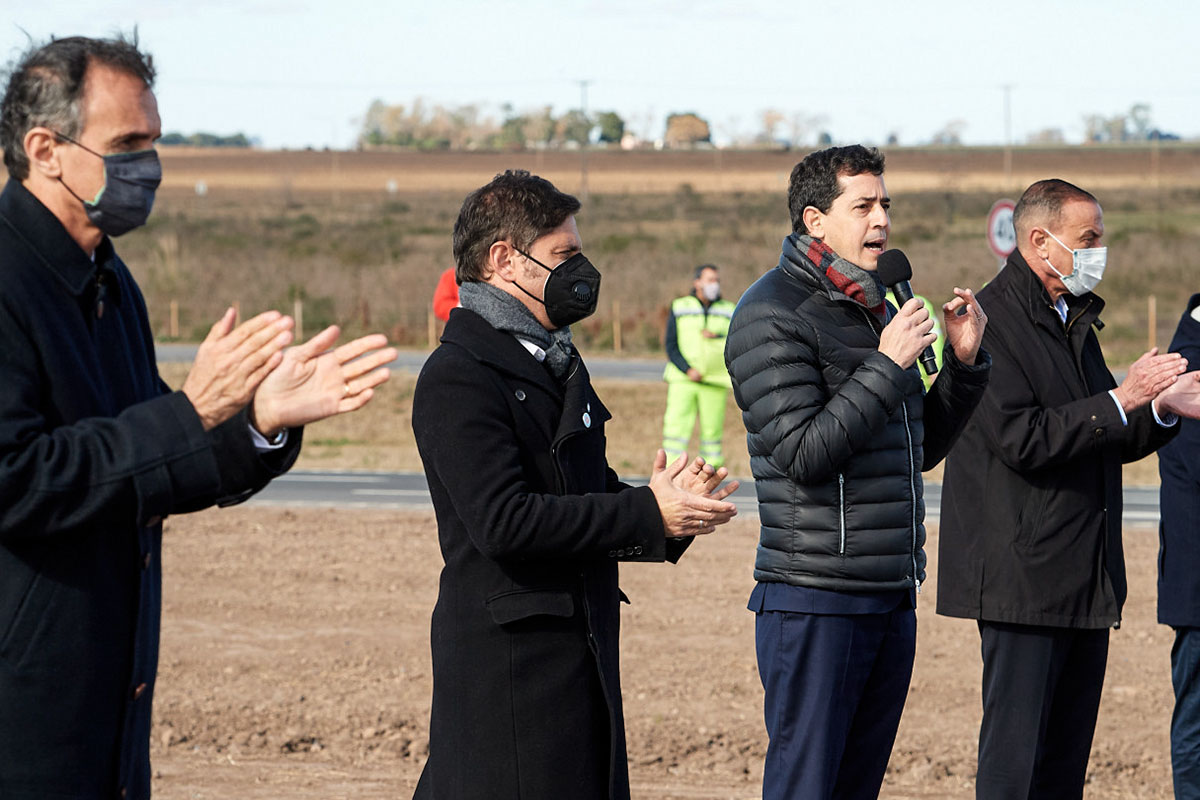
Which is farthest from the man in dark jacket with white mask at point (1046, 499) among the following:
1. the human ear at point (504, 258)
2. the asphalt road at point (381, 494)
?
the asphalt road at point (381, 494)

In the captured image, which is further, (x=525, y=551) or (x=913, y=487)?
(x=913, y=487)

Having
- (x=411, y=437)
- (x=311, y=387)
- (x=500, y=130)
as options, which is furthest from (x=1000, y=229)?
(x=500, y=130)

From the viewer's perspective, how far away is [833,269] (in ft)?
14.9

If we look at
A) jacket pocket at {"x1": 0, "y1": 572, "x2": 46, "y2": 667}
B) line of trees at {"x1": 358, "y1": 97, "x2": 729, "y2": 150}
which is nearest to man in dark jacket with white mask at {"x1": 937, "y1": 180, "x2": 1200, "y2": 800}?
jacket pocket at {"x1": 0, "y1": 572, "x2": 46, "y2": 667}

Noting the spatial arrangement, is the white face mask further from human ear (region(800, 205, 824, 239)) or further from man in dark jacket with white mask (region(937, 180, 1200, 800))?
human ear (region(800, 205, 824, 239))

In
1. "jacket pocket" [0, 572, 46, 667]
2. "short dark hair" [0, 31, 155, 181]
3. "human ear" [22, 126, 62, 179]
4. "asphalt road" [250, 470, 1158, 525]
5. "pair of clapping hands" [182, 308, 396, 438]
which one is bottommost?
"asphalt road" [250, 470, 1158, 525]

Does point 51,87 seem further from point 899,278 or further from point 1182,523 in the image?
point 1182,523

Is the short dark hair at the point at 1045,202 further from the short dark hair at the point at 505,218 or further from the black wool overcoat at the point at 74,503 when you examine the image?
the black wool overcoat at the point at 74,503

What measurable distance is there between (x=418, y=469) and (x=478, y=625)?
47.2ft

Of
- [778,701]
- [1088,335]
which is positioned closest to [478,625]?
[778,701]

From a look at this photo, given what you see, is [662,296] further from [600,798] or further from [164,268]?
[600,798]

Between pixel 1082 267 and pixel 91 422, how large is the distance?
3707mm

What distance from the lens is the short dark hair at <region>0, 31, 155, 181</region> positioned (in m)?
2.78

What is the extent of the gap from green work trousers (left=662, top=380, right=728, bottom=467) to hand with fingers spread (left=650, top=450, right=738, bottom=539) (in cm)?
1048
